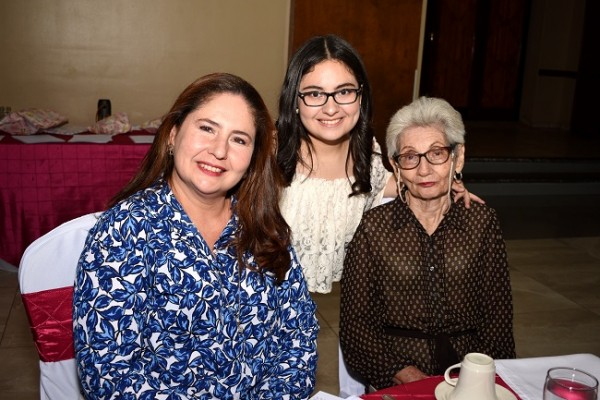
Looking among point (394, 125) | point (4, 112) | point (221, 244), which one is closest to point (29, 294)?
point (221, 244)

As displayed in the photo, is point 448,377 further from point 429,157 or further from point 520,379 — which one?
point 429,157

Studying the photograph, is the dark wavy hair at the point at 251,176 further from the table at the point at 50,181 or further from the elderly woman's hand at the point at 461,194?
the table at the point at 50,181

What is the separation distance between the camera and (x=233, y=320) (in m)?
1.63

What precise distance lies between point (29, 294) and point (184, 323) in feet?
1.30

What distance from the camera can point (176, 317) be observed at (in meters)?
1.55

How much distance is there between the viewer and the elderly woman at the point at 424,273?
6.69 ft

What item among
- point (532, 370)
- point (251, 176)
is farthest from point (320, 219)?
point (532, 370)

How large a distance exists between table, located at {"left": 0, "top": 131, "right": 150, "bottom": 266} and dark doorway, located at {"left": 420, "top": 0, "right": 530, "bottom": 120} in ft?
24.1

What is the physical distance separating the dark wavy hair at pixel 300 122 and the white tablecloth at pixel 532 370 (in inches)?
38.1

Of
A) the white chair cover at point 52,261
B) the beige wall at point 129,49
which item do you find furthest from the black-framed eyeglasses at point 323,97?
the beige wall at point 129,49

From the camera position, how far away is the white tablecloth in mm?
1467

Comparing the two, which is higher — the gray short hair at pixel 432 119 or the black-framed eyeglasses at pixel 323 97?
the black-framed eyeglasses at pixel 323 97

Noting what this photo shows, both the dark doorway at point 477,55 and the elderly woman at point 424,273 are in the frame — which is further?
the dark doorway at point 477,55

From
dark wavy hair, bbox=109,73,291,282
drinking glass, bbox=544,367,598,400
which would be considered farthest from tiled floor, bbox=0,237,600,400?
drinking glass, bbox=544,367,598,400
